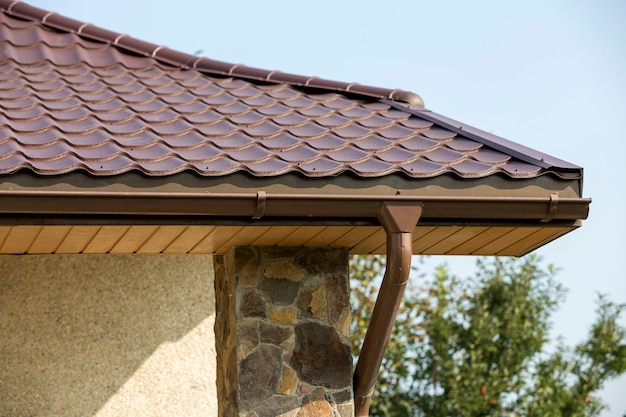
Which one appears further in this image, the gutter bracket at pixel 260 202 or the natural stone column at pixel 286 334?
the natural stone column at pixel 286 334

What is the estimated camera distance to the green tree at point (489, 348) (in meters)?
12.6

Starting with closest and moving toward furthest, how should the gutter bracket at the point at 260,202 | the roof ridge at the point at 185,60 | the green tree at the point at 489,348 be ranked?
1. the gutter bracket at the point at 260,202
2. the roof ridge at the point at 185,60
3. the green tree at the point at 489,348

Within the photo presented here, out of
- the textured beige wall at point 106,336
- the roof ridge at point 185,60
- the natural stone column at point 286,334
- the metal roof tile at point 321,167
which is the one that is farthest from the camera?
the textured beige wall at point 106,336

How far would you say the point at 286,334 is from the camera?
5.30 metres

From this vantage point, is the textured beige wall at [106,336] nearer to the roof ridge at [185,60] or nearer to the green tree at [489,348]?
the roof ridge at [185,60]

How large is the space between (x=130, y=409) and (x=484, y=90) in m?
8.52

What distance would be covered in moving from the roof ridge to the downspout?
1539 millimetres

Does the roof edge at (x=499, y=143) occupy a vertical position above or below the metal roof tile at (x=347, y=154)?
above

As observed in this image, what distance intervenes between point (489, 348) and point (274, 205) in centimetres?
846

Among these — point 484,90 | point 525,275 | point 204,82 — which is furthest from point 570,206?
point 484,90

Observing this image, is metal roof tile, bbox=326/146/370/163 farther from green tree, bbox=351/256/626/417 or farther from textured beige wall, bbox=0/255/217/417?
green tree, bbox=351/256/626/417

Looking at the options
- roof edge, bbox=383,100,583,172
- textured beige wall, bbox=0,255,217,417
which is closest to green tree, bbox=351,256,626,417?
textured beige wall, bbox=0,255,217,417

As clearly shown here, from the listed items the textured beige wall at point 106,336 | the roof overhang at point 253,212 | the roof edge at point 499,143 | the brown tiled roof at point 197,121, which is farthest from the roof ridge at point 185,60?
the textured beige wall at point 106,336

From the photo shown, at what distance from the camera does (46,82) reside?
19.9ft
